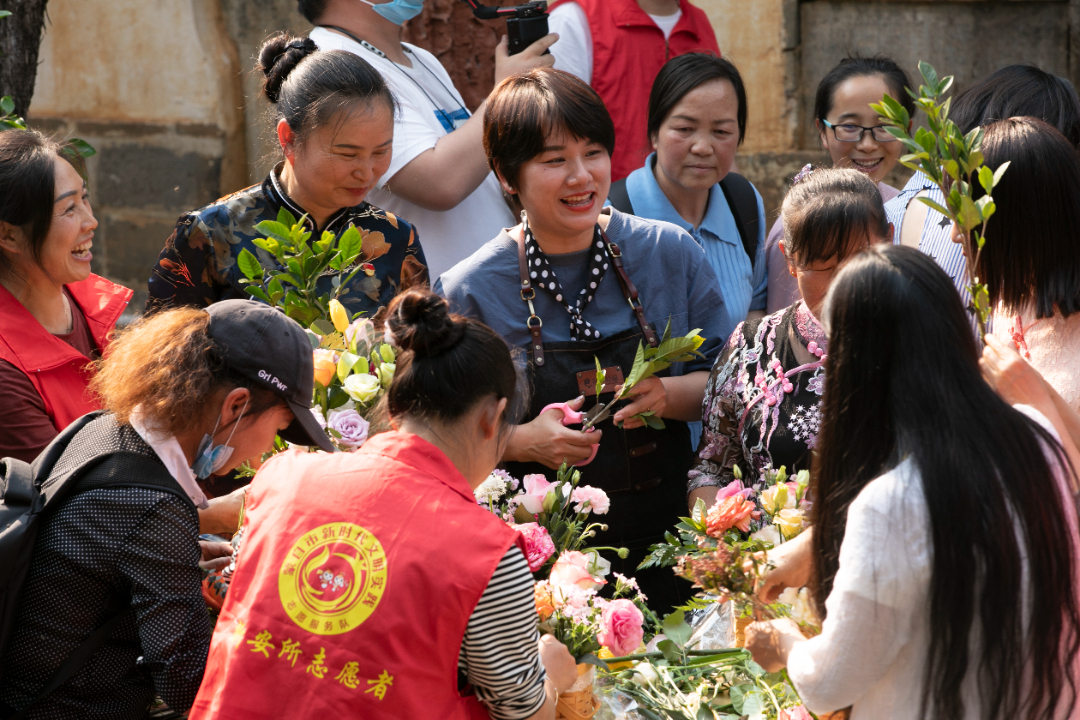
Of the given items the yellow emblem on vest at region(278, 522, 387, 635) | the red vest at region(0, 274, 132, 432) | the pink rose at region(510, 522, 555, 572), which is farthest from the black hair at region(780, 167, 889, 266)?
the red vest at region(0, 274, 132, 432)

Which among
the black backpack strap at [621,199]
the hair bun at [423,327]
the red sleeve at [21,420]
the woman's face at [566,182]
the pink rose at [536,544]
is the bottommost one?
the pink rose at [536,544]

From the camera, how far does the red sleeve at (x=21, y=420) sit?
212 centimetres

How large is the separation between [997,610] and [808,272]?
1.07 metres

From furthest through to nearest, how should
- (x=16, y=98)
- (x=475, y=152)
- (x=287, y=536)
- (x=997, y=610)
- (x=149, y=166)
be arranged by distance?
1. (x=149, y=166)
2. (x=16, y=98)
3. (x=475, y=152)
4. (x=287, y=536)
5. (x=997, y=610)

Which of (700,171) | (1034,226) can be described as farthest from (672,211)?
(1034,226)

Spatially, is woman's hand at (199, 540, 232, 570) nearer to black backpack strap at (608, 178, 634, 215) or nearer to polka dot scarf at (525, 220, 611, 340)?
polka dot scarf at (525, 220, 611, 340)

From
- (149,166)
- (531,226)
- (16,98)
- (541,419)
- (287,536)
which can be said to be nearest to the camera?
(287,536)

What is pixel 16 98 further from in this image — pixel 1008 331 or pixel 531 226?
pixel 1008 331

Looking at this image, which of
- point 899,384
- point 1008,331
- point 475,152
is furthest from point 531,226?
point 899,384

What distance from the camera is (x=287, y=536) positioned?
149 centimetres

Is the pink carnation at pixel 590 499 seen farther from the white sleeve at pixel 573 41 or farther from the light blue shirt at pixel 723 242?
the white sleeve at pixel 573 41

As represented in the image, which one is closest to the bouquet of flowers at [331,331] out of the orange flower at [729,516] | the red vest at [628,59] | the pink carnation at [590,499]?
the pink carnation at [590,499]

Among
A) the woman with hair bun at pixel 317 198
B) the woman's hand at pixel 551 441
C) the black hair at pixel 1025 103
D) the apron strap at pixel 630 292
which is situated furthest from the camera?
the black hair at pixel 1025 103

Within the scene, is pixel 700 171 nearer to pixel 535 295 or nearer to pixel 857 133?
pixel 857 133
